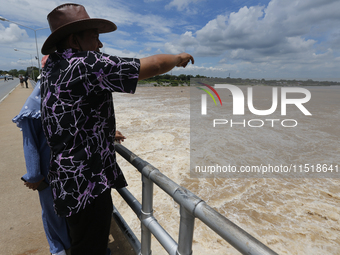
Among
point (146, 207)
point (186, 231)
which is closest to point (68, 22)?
point (146, 207)

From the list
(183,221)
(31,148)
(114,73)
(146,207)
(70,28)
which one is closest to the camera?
(183,221)

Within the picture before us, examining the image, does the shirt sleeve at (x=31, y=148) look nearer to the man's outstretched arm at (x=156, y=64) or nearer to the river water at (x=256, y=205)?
the man's outstretched arm at (x=156, y=64)

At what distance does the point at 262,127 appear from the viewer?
8312mm

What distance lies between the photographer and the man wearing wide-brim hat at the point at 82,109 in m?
1.07

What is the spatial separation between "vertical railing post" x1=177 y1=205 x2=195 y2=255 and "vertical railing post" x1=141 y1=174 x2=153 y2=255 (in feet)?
1.02

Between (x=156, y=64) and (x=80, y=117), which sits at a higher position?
(x=156, y=64)

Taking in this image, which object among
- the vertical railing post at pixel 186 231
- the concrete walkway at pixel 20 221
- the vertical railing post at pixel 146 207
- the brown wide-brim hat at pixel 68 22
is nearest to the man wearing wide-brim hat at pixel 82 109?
the brown wide-brim hat at pixel 68 22

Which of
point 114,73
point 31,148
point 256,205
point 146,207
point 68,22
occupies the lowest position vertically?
point 256,205

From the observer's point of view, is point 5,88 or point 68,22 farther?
point 5,88

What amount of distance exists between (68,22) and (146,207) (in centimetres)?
114

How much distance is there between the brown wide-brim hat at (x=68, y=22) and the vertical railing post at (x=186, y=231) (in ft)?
3.51

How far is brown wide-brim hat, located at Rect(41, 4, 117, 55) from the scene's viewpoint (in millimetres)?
1158

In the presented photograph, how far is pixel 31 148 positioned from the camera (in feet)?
4.64

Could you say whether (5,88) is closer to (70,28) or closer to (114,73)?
(70,28)
